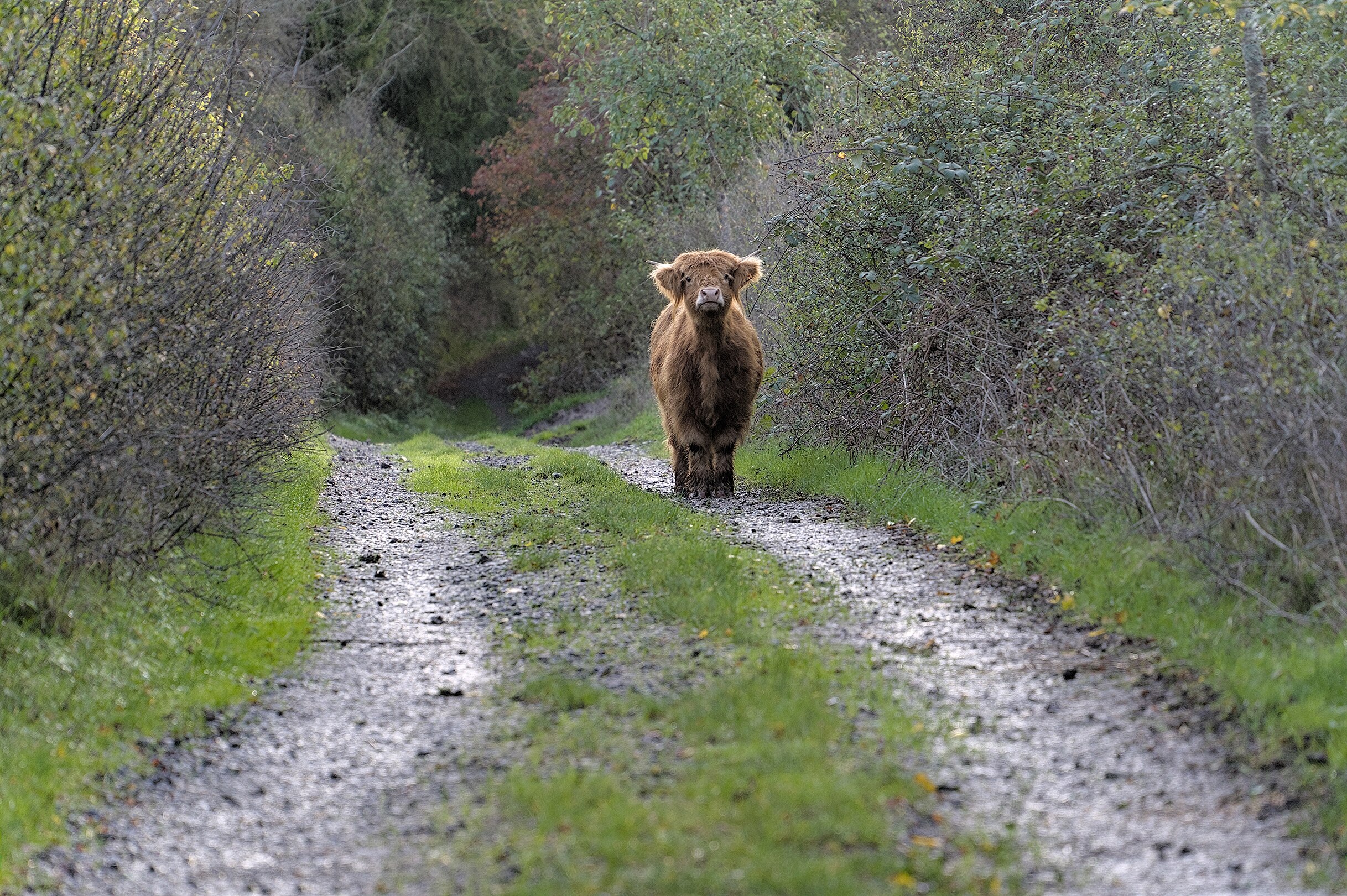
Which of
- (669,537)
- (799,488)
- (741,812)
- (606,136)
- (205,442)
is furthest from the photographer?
(606,136)

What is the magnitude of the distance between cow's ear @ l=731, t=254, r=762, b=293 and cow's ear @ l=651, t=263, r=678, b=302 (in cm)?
61

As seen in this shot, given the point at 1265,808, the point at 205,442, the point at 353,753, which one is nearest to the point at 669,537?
the point at 205,442

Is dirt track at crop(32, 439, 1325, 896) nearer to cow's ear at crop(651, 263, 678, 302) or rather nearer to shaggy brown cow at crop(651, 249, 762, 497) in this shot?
shaggy brown cow at crop(651, 249, 762, 497)

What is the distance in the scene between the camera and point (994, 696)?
5793mm

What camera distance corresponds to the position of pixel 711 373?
12.0 metres

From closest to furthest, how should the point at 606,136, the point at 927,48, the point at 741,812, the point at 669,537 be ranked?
the point at 741,812 → the point at 669,537 → the point at 927,48 → the point at 606,136

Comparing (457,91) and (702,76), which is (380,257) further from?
(702,76)

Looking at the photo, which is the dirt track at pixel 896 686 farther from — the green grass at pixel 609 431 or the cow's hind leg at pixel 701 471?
the green grass at pixel 609 431

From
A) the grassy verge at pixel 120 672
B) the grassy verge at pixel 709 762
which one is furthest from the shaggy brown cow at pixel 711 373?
the grassy verge at pixel 120 672

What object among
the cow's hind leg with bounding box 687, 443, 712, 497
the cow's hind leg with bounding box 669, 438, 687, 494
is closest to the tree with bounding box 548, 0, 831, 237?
the cow's hind leg with bounding box 669, 438, 687, 494

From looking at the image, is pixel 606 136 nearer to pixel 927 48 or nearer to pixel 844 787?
pixel 927 48

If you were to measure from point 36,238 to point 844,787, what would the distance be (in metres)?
4.61

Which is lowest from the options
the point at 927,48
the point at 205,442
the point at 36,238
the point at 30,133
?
the point at 205,442

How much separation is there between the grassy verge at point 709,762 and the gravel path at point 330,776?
0.97 ft
